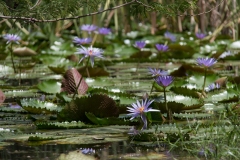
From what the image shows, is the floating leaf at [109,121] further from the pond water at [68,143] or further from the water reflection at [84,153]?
the water reflection at [84,153]

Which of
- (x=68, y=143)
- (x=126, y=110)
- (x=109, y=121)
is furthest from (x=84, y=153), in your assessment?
(x=126, y=110)

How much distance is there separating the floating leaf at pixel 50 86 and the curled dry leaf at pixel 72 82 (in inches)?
9.4

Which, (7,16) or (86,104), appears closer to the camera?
(7,16)

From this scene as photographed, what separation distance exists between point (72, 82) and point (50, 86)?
330 mm

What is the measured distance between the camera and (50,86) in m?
3.36

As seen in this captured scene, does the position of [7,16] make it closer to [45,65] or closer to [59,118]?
[59,118]

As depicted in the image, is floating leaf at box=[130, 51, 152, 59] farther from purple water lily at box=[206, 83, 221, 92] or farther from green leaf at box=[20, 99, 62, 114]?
green leaf at box=[20, 99, 62, 114]

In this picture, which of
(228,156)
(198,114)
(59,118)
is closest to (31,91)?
(59,118)

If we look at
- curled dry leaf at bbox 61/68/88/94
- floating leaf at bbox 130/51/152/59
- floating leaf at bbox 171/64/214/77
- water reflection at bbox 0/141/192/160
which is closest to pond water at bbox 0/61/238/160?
water reflection at bbox 0/141/192/160

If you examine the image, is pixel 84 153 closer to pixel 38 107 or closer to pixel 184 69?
pixel 38 107

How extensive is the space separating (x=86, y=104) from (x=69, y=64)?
95.6 inches

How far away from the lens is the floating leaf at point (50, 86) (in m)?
3.31

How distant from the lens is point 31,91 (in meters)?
3.42

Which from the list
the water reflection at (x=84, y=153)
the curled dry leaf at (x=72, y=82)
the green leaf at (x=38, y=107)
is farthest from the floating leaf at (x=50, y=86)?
the water reflection at (x=84, y=153)
